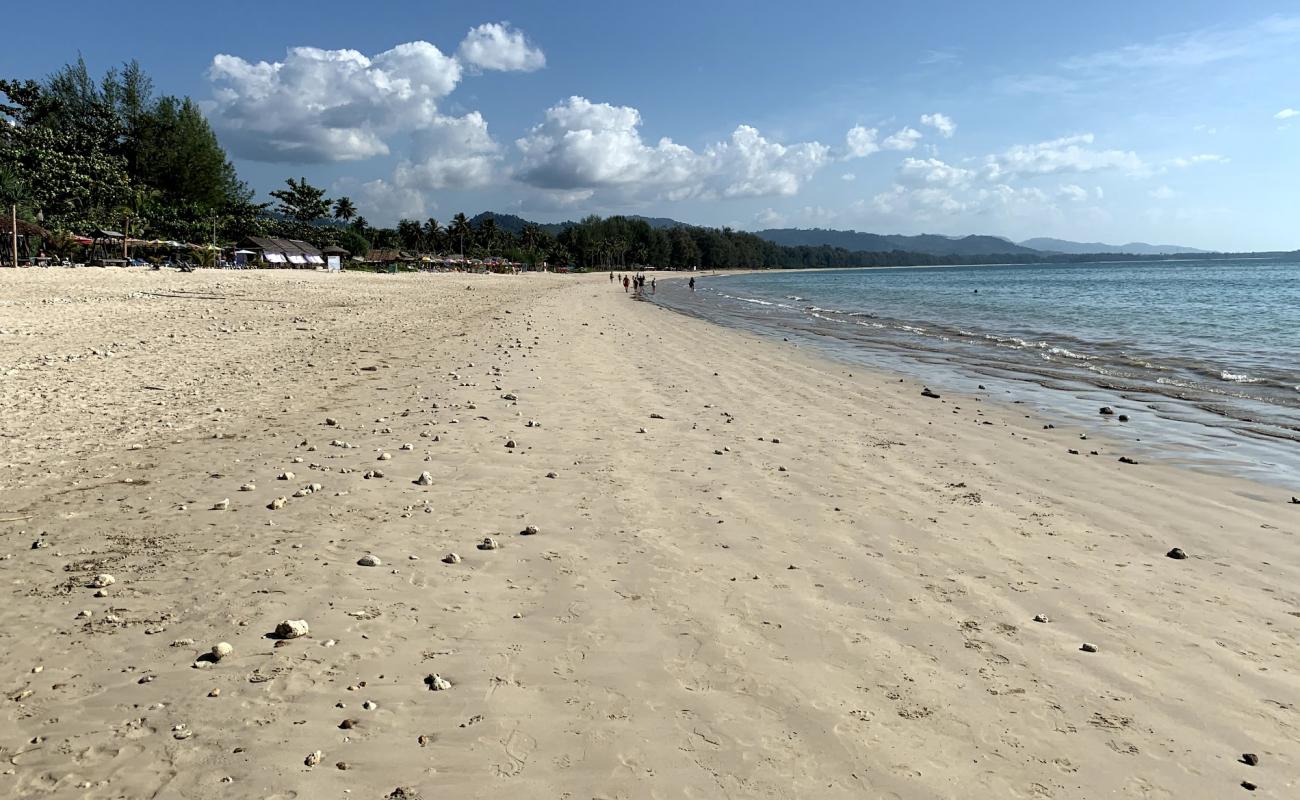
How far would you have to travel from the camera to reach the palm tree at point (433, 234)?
148m

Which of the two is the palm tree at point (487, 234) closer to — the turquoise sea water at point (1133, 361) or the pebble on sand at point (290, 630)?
the turquoise sea water at point (1133, 361)

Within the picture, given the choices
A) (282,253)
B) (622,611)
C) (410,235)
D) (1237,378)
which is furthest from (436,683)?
(410,235)

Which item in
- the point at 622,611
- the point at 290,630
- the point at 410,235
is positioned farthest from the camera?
the point at 410,235

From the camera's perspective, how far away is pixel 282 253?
264 feet

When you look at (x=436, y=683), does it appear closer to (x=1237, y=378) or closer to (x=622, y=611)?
(x=622, y=611)

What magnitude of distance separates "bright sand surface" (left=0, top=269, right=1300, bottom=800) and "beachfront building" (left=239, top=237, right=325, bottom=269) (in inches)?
2996

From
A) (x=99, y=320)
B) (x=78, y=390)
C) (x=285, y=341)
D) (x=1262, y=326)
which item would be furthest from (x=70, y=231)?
(x=1262, y=326)

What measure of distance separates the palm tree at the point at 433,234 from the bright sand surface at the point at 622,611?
148010 millimetres

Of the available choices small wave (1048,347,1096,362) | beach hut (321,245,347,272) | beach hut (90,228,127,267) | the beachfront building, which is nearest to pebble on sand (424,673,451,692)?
small wave (1048,347,1096,362)

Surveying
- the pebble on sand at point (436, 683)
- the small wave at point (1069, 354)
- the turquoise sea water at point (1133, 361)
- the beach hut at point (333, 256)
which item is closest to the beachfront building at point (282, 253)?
the beach hut at point (333, 256)

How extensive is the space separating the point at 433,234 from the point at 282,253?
7207 centimetres

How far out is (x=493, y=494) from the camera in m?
6.62

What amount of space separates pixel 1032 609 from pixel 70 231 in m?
68.1

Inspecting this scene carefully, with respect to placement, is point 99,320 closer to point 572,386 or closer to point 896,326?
point 572,386
